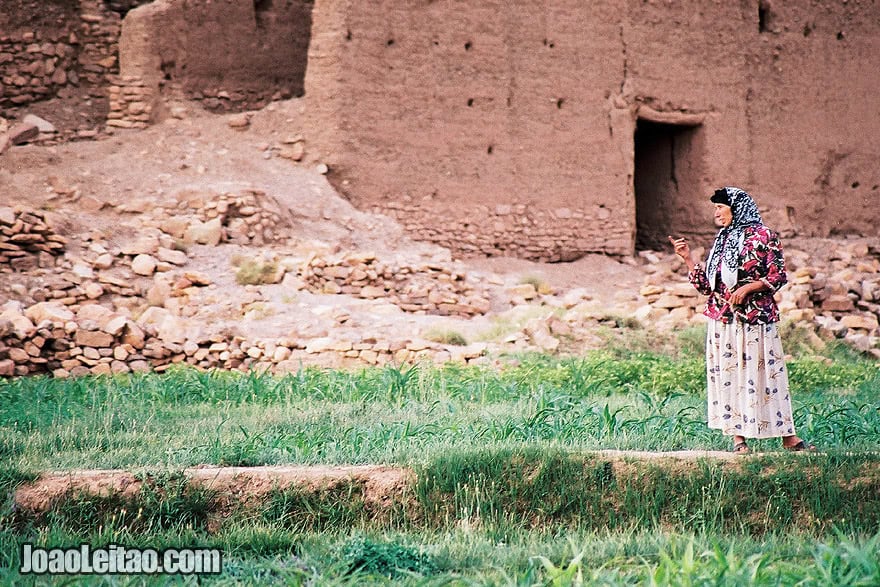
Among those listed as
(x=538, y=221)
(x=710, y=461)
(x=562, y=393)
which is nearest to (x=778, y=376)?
(x=710, y=461)

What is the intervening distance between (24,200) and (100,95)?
3943mm

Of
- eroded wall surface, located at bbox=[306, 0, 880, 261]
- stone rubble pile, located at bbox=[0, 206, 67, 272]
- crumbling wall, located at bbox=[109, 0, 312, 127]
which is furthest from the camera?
crumbling wall, located at bbox=[109, 0, 312, 127]

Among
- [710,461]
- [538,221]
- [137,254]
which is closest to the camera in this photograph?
[710,461]

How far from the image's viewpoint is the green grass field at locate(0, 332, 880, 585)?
4.07 meters

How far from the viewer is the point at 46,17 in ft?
50.4

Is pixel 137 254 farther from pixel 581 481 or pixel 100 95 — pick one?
pixel 581 481

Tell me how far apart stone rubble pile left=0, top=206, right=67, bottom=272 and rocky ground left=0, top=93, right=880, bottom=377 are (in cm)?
2

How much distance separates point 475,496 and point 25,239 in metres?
7.55

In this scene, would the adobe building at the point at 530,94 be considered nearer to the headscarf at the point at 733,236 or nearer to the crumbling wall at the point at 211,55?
the crumbling wall at the point at 211,55

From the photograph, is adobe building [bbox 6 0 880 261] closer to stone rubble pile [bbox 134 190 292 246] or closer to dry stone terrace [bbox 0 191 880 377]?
stone rubble pile [bbox 134 190 292 246]

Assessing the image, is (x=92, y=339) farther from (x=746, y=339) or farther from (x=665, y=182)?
(x=665, y=182)

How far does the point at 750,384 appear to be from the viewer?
17.9 ft
